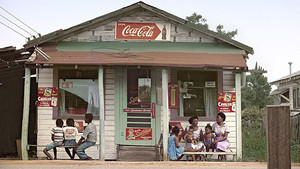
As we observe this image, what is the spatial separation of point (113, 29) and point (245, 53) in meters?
3.79

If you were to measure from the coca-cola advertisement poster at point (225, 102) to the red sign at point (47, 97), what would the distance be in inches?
178

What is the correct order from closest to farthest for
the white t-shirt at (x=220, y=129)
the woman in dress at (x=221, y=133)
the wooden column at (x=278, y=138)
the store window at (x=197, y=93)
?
the wooden column at (x=278, y=138)
the woman in dress at (x=221, y=133)
the white t-shirt at (x=220, y=129)
the store window at (x=197, y=93)

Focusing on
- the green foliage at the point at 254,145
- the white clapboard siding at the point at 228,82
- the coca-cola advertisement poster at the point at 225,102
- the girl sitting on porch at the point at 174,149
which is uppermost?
the white clapboard siding at the point at 228,82

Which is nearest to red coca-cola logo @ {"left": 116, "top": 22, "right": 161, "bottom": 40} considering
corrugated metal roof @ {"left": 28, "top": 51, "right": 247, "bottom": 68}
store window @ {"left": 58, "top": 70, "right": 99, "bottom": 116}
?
corrugated metal roof @ {"left": 28, "top": 51, "right": 247, "bottom": 68}

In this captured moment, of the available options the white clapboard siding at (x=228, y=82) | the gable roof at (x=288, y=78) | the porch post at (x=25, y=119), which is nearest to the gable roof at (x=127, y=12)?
the white clapboard siding at (x=228, y=82)

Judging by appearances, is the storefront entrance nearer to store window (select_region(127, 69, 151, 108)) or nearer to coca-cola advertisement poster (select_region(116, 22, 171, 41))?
store window (select_region(127, 69, 151, 108))

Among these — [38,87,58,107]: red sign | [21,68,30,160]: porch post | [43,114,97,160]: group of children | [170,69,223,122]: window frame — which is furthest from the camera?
[170,69,223,122]: window frame

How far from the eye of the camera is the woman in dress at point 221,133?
1188cm

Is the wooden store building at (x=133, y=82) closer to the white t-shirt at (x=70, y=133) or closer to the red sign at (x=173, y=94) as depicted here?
the red sign at (x=173, y=94)

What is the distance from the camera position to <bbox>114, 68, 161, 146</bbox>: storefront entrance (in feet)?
42.0

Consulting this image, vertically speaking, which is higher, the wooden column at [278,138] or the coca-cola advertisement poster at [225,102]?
the coca-cola advertisement poster at [225,102]

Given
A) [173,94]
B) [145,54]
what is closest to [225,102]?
[173,94]

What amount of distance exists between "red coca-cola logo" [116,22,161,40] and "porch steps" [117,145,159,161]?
311cm

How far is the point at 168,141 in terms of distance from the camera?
11.4 meters
